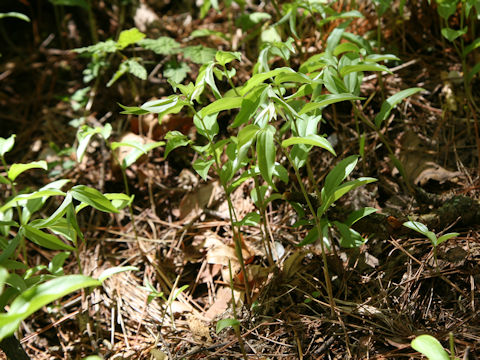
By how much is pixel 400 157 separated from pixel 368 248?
614 mm

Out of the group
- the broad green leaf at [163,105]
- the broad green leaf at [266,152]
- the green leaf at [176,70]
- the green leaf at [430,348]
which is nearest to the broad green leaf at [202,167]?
the broad green leaf at [163,105]

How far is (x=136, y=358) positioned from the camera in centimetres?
152

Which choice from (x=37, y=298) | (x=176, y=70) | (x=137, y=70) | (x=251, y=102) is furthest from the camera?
(x=176, y=70)

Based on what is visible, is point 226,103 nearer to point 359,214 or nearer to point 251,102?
point 251,102

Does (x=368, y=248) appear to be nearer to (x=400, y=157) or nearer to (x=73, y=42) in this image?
(x=400, y=157)

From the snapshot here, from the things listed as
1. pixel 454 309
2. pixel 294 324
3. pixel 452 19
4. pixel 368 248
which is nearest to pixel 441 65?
pixel 452 19

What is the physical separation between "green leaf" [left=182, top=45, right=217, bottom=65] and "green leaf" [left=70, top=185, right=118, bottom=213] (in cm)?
123

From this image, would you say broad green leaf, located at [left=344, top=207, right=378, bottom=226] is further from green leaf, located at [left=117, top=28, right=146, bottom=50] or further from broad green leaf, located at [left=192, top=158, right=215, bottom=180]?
green leaf, located at [left=117, top=28, right=146, bottom=50]

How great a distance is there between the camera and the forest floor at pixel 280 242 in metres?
1.40

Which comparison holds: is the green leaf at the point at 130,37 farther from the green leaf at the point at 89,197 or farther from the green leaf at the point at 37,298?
the green leaf at the point at 37,298

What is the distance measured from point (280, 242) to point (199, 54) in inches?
48.8

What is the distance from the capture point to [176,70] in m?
2.45

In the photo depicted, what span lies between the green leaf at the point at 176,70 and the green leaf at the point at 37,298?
162 cm

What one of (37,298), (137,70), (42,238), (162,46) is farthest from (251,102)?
(162,46)
